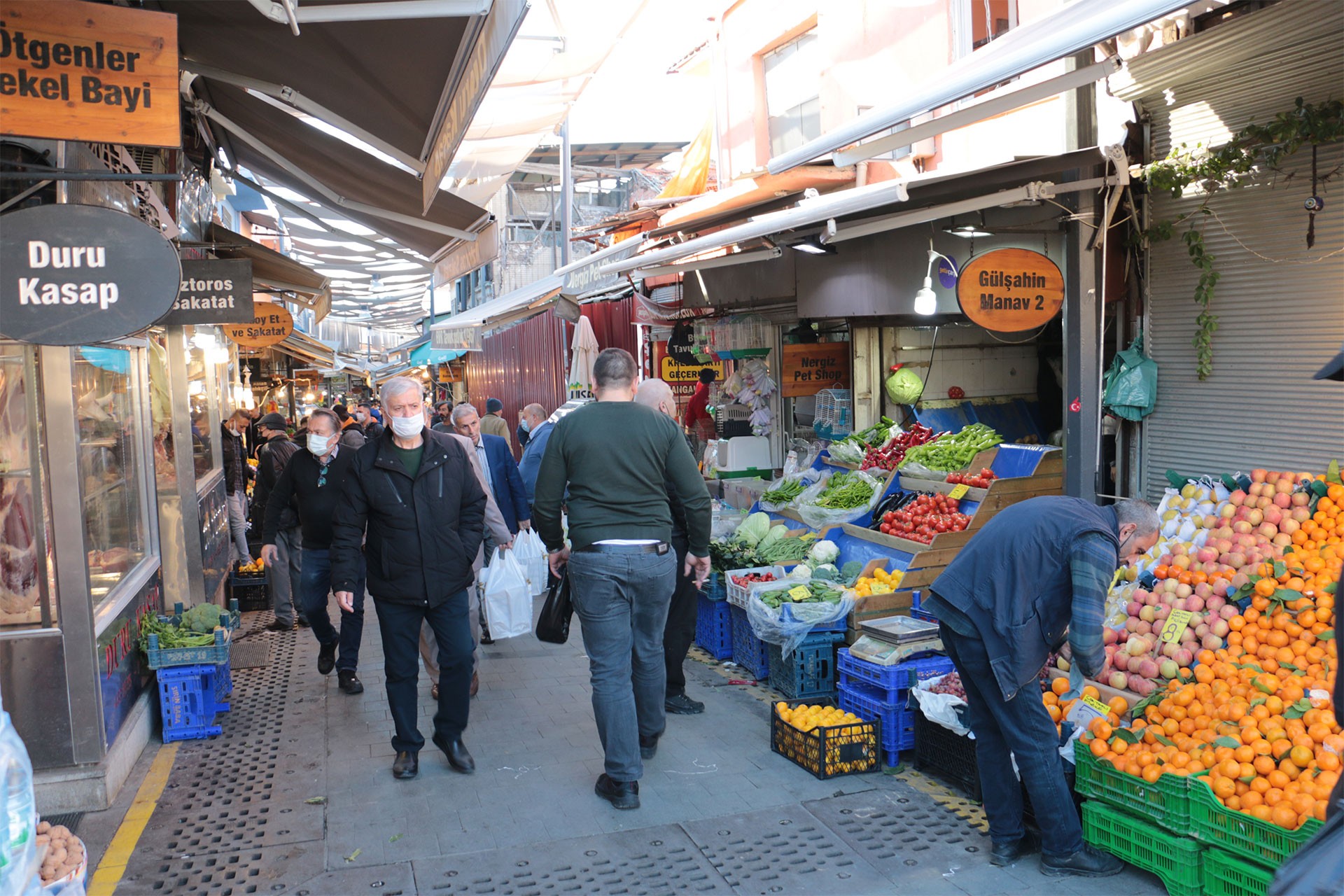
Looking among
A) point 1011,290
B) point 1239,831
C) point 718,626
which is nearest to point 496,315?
point 718,626

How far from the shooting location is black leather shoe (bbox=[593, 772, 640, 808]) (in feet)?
15.9

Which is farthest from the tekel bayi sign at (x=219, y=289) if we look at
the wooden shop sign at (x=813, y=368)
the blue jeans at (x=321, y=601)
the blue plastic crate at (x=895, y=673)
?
the blue plastic crate at (x=895, y=673)

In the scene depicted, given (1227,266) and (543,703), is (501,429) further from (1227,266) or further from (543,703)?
(1227,266)

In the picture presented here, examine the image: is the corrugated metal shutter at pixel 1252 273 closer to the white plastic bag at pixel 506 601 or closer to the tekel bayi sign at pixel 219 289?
the white plastic bag at pixel 506 601

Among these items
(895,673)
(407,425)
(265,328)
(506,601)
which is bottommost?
(895,673)

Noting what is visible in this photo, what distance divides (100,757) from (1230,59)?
23.3 ft

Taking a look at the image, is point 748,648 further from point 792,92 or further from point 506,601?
point 792,92

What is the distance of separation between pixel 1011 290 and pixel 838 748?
3.38 meters

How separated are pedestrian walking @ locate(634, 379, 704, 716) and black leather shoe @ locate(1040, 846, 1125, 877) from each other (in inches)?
97.7

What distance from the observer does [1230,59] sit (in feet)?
18.5

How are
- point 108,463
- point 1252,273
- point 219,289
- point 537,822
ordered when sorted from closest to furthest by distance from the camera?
1. point 537,822
2. point 1252,273
3. point 108,463
4. point 219,289

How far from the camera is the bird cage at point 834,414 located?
10.4 m

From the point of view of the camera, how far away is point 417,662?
5.26 meters

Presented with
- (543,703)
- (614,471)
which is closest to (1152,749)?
(614,471)
